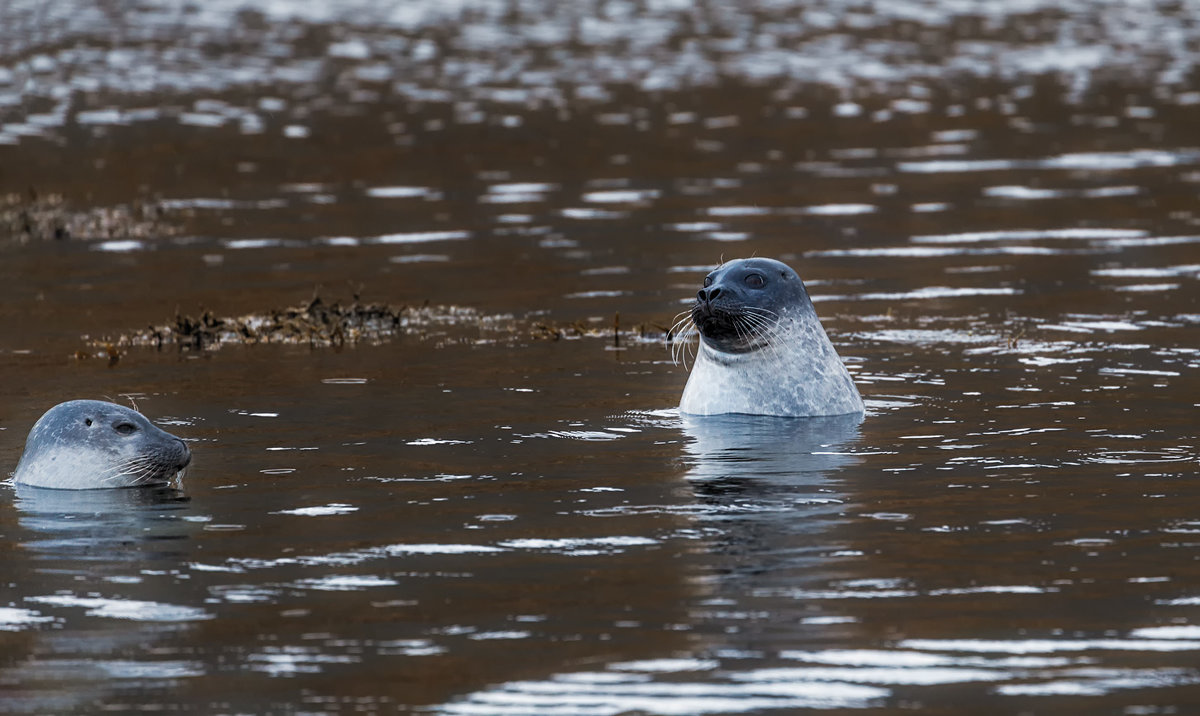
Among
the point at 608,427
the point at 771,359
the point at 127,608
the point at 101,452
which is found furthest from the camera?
the point at 771,359

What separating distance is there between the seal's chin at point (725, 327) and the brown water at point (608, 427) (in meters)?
0.53

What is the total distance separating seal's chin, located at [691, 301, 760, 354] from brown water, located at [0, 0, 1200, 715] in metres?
0.53

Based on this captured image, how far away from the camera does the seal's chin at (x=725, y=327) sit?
12.9 m

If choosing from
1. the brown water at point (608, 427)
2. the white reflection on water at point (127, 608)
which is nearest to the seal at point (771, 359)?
the brown water at point (608, 427)

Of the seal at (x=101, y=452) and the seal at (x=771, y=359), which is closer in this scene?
the seal at (x=101, y=452)

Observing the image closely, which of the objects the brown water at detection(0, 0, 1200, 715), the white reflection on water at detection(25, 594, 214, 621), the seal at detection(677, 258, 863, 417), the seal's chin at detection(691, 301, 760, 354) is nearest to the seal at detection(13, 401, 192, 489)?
the brown water at detection(0, 0, 1200, 715)

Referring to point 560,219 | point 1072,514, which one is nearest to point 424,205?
point 560,219

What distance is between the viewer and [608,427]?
1298 centimetres

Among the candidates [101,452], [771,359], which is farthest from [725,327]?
[101,452]

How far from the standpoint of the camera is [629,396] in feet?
46.5

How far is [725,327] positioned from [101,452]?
385cm

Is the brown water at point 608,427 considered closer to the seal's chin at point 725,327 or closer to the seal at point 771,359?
the seal at point 771,359

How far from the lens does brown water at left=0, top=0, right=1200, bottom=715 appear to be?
26.2ft

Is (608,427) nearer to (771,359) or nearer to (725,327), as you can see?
(725,327)
